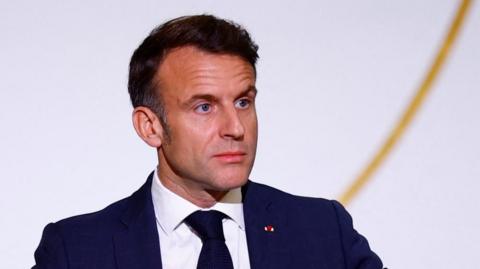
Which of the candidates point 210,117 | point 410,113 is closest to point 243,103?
point 210,117

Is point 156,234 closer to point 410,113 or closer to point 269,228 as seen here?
point 269,228

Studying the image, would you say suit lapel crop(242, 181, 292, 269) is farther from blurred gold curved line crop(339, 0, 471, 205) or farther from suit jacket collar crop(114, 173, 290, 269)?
blurred gold curved line crop(339, 0, 471, 205)

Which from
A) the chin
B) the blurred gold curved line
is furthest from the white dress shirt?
the blurred gold curved line

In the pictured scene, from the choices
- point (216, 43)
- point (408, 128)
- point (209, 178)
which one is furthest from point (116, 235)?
point (408, 128)

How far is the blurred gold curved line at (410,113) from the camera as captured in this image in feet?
6.81

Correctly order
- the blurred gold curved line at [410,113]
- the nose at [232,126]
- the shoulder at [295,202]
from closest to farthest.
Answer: the nose at [232,126]
the shoulder at [295,202]
the blurred gold curved line at [410,113]

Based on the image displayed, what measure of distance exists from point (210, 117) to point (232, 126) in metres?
0.04

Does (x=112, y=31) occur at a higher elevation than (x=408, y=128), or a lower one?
higher

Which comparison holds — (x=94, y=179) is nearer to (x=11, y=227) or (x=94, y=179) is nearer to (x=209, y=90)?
(x=11, y=227)

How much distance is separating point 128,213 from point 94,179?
0.40m

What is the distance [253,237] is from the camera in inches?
61.4

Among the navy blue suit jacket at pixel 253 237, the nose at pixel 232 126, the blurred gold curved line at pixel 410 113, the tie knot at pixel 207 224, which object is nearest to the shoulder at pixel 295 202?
the navy blue suit jacket at pixel 253 237

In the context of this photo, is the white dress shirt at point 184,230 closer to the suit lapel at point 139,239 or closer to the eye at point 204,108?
the suit lapel at point 139,239

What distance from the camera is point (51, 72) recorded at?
1.98 metres
